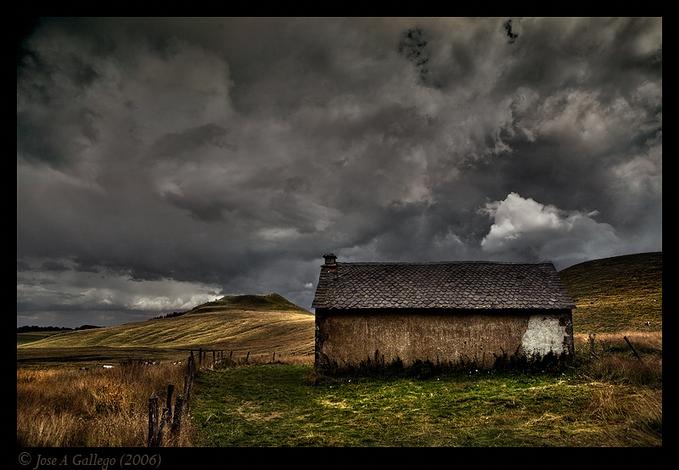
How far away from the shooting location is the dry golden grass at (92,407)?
7.21m

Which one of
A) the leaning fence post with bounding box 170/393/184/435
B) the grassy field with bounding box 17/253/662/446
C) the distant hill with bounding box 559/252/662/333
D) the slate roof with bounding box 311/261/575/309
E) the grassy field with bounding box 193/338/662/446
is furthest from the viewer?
the distant hill with bounding box 559/252/662/333

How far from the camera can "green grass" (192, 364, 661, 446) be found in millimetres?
9141

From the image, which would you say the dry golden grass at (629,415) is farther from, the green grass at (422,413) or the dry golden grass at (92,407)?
the dry golden grass at (92,407)

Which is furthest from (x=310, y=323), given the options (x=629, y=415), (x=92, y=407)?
(x=629, y=415)

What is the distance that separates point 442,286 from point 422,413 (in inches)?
381

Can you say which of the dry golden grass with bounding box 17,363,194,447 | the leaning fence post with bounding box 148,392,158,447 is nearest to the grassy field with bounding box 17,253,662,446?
the dry golden grass with bounding box 17,363,194,447

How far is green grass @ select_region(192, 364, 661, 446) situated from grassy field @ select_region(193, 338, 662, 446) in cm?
2

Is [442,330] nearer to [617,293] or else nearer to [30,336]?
[617,293]

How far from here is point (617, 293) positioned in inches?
2090

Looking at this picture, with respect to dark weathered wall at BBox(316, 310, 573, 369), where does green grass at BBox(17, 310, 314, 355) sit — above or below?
below

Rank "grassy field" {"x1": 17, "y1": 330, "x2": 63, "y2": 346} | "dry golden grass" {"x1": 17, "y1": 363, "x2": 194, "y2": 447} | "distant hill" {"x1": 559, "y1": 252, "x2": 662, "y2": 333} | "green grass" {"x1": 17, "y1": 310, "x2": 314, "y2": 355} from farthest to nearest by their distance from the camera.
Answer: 1. "grassy field" {"x1": 17, "y1": 330, "x2": 63, "y2": 346}
2. "green grass" {"x1": 17, "y1": 310, "x2": 314, "y2": 355}
3. "distant hill" {"x1": 559, "y1": 252, "x2": 662, "y2": 333}
4. "dry golden grass" {"x1": 17, "y1": 363, "x2": 194, "y2": 447}

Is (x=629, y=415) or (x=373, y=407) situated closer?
(x=629, y=415)

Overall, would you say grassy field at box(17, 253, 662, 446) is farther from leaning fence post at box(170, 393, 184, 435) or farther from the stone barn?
the stone barn

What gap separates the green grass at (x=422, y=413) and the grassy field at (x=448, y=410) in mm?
24
